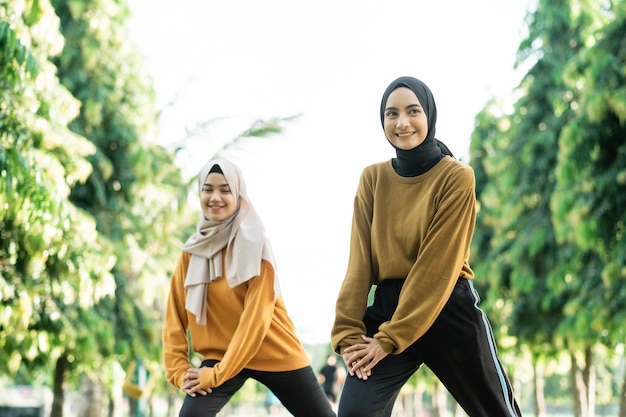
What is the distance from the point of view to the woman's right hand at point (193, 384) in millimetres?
5004

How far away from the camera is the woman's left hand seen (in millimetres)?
4023

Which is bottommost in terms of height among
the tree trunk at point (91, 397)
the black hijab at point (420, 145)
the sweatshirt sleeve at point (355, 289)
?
the tree trunk at point (91, 397)

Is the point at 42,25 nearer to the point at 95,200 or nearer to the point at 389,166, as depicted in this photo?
the point at 389,166

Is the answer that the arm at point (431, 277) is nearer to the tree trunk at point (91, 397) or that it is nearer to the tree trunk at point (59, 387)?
the tree trunk at point (91, 397)

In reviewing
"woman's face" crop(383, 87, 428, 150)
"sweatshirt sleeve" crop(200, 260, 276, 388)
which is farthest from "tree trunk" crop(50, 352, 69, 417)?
"woman's face" crop(383, 87, 428, 150)

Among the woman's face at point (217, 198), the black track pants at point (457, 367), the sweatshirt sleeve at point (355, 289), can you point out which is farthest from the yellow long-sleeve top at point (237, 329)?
the black track pants at point (457, 367)

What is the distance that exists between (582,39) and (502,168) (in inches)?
141

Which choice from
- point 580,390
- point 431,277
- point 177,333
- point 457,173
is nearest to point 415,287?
point 431,277

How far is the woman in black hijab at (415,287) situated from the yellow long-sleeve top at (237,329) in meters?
0.92

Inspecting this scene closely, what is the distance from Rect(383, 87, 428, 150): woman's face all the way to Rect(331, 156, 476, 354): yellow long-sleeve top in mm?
178

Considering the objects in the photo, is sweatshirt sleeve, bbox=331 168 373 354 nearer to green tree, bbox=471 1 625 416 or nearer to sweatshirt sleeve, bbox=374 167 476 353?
sweatshirt sleeve, bbox=374 167 476 353

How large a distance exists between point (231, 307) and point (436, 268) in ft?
5.28

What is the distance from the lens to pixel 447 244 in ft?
13.3

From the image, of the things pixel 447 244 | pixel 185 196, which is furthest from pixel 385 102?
pixel 185 196
